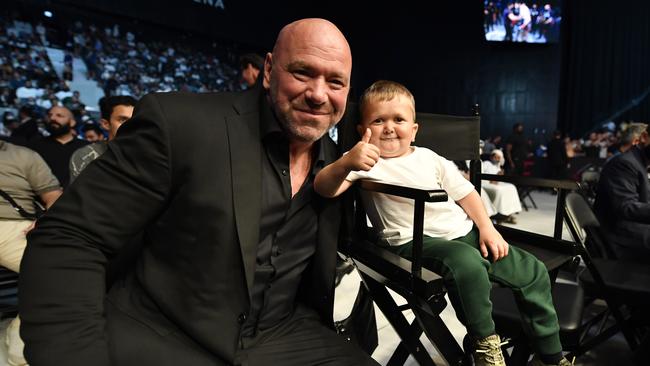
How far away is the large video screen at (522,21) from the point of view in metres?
12.2

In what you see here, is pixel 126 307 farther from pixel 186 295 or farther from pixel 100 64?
pixel 100 64

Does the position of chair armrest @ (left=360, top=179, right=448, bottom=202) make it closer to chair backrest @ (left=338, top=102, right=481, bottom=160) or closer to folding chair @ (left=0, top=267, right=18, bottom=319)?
chair backrest @ (left=338, top=102, right=481, bottom=160)

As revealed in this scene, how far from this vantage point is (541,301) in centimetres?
135

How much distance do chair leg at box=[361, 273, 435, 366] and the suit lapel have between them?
58cm

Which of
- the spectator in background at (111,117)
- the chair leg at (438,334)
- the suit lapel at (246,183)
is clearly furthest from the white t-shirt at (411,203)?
the spectator in background at (111,117)

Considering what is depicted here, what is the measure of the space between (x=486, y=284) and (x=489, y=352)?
0.21 meters

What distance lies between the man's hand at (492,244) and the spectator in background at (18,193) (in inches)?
94.0

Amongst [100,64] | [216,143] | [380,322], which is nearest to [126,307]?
[216,143]

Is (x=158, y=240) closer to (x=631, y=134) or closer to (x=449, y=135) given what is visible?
(x=449, y=135)

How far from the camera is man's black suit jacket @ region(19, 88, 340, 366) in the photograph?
0.88 m

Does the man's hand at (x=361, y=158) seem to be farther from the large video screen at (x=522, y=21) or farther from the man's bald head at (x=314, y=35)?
the large video screen at (x=522, y=21)

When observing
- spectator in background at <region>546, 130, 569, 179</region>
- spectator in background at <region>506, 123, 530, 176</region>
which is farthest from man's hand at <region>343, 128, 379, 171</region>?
spectator in background at <region>546, 130, 569, 179</region>

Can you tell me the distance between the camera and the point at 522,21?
12.4 metres

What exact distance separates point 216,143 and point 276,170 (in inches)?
7.5
